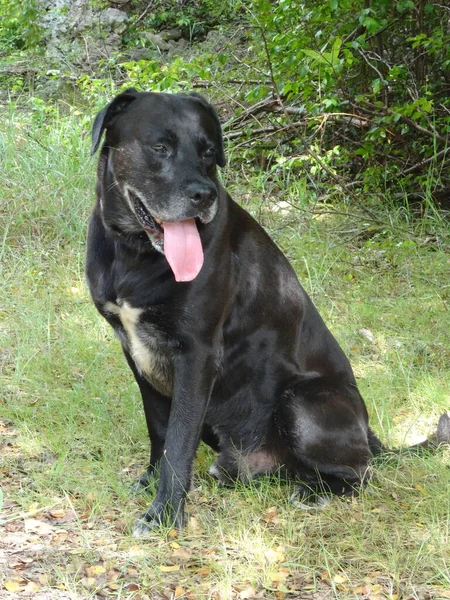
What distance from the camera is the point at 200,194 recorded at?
2.93 m

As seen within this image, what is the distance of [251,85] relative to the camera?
7320 mm

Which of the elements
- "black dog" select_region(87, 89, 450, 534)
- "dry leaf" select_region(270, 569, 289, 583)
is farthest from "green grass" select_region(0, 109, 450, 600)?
"black dog" select_region(87, 89, 450, 534)

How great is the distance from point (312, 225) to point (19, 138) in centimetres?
258

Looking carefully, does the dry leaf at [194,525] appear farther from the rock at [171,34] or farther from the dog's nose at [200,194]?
the rock at [171,34]

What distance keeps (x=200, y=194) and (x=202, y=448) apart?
4.58 ft

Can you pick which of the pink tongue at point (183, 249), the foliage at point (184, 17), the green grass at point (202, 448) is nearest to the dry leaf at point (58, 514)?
the green grass at point (202, 448)

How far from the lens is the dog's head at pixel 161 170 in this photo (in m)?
2.95

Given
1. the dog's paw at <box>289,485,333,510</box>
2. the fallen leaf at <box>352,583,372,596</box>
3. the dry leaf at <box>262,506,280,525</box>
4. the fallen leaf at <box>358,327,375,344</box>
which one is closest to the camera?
the fallen leaf at <box>352,583,372,596</box>

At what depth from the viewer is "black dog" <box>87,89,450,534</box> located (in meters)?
2.99

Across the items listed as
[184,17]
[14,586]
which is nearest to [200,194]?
[14,586]

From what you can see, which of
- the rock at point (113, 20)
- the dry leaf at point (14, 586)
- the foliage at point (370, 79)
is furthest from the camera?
the rock at point (113, 20)

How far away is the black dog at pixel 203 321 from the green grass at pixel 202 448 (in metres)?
0.17

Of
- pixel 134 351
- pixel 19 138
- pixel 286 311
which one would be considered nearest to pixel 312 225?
pixel 19 138

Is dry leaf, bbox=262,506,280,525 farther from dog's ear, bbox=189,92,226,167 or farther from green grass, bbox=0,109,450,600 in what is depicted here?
dog's ear, bbox=189,92,226,167
